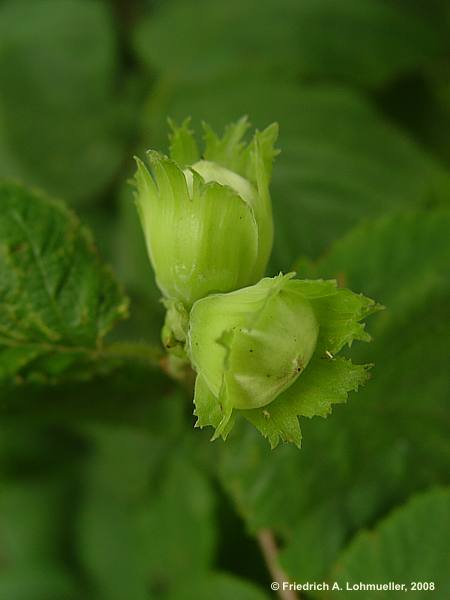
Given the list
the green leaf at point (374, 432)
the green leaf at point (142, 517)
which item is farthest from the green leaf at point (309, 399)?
the green leaf at point (142, 517)

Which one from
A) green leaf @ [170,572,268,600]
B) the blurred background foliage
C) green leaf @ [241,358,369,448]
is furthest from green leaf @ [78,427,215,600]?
green leaf @ [241,358,369,448]

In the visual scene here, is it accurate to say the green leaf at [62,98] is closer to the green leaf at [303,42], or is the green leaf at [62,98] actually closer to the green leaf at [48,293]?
the green leaf at [303,42]

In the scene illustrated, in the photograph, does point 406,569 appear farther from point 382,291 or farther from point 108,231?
point 108,231

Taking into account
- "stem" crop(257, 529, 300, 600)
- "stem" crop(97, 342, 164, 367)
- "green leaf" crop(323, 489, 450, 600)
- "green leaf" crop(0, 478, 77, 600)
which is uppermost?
"stem" crop(97, 342, 164, 367)

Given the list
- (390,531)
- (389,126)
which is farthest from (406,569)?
(389,126)

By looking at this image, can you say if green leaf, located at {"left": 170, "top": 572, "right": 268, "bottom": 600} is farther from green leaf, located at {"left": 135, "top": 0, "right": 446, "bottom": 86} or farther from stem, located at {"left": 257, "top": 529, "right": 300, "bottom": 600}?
green leaf, located at {"left": 135, "top": 0, "right": 446, "bottom": 86}

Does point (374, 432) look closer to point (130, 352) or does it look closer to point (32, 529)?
point (130, 352)

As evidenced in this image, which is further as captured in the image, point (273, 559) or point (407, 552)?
point (273, 559)

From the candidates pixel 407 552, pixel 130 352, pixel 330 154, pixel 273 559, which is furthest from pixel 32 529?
pixel 330 154
